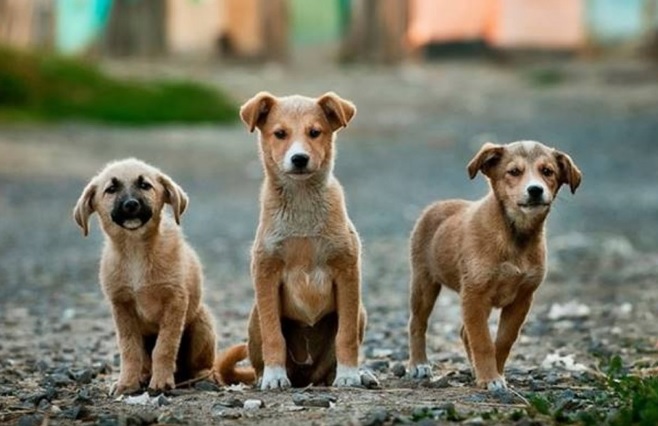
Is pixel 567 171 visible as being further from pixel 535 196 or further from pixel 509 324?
pixel 509 324

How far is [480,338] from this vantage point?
25.2 ft

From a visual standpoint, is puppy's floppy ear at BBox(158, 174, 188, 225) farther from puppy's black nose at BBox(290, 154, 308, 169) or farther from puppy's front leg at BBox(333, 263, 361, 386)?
puppy's front leg at BBox(333, 263, 361, 386)

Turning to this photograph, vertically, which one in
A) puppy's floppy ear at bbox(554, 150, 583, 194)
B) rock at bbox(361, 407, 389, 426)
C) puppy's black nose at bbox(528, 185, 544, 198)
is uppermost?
puppy's floppy ear at bbox(554, 150, 583, 194)

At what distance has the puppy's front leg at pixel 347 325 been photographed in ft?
25.0

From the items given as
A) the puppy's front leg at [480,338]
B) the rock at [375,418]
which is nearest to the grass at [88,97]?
the puppy's front leg at [480,338]

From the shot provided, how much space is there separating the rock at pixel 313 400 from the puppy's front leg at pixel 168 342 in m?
0.66

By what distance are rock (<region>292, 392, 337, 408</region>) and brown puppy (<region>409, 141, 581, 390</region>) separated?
0.82 meters

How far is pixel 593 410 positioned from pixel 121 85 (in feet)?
64.1

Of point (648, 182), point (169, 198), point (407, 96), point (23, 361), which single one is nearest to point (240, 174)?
point (648, 182)

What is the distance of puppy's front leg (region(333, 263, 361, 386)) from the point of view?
7.62 m

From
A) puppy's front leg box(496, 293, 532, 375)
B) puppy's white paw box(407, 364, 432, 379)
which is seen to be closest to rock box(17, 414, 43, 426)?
puppy's white paw box(407, 364, 432, 379)

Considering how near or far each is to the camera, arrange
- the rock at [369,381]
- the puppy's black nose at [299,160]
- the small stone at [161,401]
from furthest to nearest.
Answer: the rock at [369,381] < the puppy's black nose at [299,160] < the small stone at [161,401]

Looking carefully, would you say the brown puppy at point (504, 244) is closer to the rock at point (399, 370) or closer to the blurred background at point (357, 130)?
the rock at point (399, 370)

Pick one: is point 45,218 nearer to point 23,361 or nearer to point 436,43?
point 23,361
